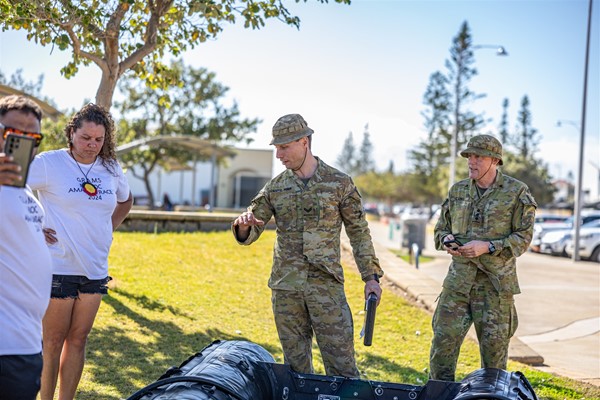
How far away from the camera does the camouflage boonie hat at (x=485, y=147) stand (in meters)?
4.90

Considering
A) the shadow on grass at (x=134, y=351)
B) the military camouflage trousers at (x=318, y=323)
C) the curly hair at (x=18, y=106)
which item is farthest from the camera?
the shadow on grass at (x=134, y=351)

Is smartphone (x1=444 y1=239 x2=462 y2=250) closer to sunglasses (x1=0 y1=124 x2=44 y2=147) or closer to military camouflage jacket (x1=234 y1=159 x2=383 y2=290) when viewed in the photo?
military camouflage jacket (x1=234 y1=159 x2=383 y2=290)

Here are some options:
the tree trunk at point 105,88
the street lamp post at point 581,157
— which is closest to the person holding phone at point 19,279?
the tree trunk at point 105,88

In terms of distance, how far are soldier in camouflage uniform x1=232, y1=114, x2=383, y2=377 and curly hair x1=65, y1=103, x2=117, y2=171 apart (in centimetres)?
95

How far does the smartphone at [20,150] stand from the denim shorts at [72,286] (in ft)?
5.36

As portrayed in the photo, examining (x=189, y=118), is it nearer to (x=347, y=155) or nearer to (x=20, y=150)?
(x=20, y=150)

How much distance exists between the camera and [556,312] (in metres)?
11.8

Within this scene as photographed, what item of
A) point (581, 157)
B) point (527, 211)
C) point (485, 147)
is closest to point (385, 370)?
point (527, 211)

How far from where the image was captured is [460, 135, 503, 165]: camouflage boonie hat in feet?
16.1

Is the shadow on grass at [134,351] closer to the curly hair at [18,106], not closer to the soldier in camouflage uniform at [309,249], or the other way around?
the soldier in camouflage uniform at [309,249]

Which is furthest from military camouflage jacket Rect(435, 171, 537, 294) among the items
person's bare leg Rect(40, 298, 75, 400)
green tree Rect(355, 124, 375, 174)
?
green tree Rect(355, 124, 375, 174)

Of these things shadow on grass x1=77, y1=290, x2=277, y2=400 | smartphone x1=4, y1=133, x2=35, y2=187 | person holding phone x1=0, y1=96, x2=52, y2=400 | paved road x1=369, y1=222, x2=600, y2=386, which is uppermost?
smartphone x1=4, y1=133, x2=35, y2=187

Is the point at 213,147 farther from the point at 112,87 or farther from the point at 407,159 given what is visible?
the point at 407,159

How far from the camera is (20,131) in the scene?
2658 mm
